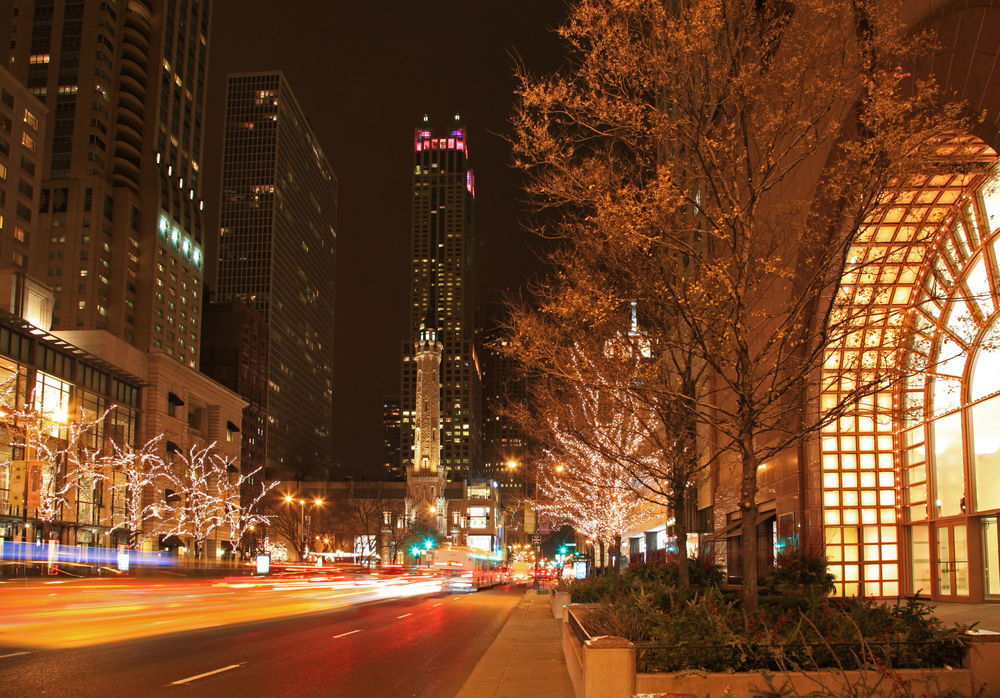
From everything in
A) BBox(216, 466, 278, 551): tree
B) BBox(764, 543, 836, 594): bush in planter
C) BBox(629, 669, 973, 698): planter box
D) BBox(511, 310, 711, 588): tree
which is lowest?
BBox(216, 466, 278, 551): tree

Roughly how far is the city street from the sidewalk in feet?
1.64

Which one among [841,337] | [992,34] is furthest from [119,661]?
[992,34]

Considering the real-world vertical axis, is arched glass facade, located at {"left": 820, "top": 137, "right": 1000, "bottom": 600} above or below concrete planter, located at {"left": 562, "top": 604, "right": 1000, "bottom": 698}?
above

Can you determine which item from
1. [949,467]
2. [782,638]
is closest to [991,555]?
[949,467]

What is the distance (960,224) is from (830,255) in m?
14.6

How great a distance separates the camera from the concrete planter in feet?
31.2

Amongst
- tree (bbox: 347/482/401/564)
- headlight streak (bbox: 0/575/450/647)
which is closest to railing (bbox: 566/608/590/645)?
headlight streak (bbox: 0/575/450/647)

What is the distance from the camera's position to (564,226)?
16.3 meters

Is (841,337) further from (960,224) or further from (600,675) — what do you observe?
(960,224)

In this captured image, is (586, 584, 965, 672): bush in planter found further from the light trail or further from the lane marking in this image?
the light trail

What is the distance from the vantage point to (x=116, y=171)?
12162 centimetres

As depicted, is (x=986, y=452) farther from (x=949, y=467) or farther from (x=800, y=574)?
(x=800, y=574)

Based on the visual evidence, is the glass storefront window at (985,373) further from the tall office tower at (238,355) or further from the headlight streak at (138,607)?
the tall office tower at (238,355)

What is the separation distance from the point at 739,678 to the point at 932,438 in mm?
20896
